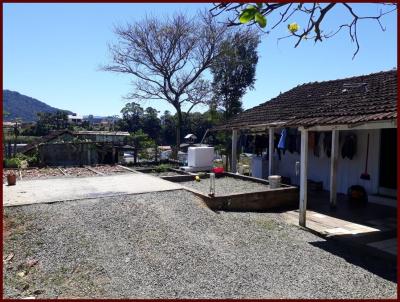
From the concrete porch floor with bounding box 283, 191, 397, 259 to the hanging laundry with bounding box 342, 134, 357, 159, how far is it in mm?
1413

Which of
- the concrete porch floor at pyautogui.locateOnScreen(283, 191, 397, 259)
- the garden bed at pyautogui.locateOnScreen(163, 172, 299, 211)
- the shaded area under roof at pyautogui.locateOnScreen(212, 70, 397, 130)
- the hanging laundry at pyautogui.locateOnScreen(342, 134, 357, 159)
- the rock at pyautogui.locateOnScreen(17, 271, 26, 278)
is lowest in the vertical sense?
the rock at pyautogui.locateOnScreen(17, 271, 26, 278)

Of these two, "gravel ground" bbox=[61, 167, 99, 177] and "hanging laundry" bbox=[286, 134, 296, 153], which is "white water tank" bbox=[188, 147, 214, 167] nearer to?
"gravel ground" bbox=[61, 167, 99, 177]

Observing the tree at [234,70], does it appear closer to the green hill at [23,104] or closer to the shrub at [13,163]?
the shrub at [13,163]

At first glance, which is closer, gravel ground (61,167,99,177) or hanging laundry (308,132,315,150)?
hanging laundry (308,132,315,150)

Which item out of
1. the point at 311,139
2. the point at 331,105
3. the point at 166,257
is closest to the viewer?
the point at 166,257

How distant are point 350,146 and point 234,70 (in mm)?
19012

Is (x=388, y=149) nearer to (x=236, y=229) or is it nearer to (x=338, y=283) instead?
(x=236, y=229)

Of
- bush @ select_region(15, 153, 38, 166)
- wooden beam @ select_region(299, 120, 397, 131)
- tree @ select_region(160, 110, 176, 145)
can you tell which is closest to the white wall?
wooden beam @ select_region(299, 120, 397, 131)

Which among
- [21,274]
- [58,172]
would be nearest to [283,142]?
[58,172]

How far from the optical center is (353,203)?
1140 centimetres

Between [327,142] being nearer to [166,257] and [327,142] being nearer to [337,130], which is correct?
[337,130]

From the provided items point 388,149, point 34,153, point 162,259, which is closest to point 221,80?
point 34,153

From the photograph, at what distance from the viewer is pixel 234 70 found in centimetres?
3000

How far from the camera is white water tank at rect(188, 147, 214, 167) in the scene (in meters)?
17.2
